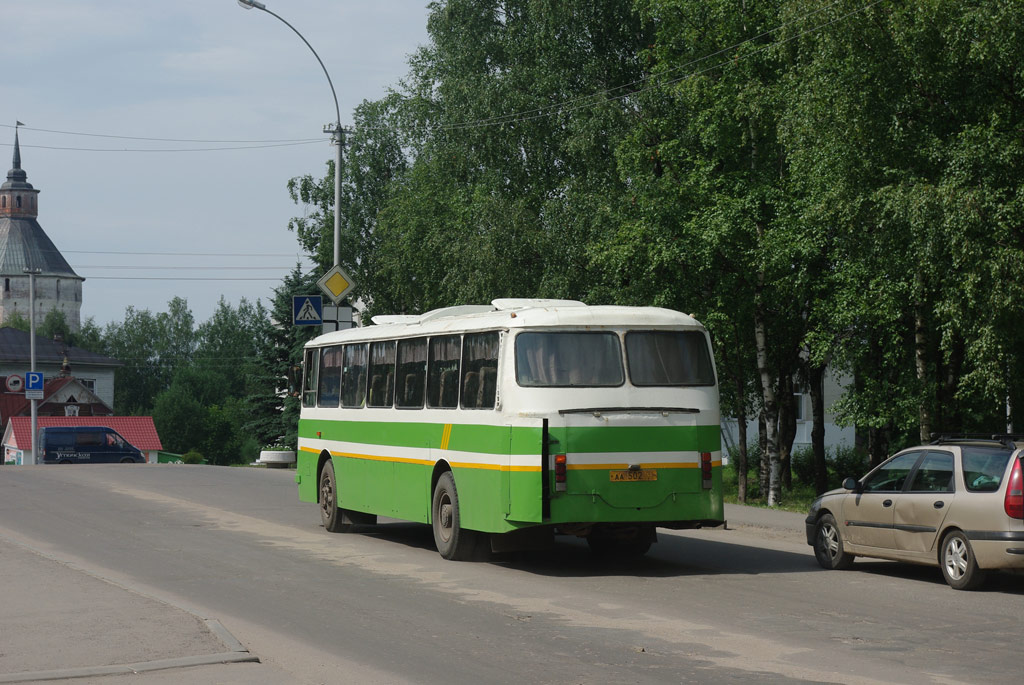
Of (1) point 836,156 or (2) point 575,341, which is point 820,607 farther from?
(1) point 836,156

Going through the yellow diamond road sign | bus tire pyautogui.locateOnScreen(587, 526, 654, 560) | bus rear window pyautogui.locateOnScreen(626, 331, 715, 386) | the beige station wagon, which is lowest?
bus tire pyautogui.locateOnScreen(587, 526, 654, 560)

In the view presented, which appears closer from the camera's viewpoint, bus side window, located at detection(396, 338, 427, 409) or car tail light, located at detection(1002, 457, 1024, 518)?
car tail light, located at detection(1002, 457, 1024, 518)

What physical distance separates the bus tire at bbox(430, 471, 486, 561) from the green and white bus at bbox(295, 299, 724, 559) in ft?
0.06

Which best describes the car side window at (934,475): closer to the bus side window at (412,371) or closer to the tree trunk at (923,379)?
the bus side window at (412,371)

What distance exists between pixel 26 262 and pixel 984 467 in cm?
16678

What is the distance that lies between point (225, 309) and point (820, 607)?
490 feet

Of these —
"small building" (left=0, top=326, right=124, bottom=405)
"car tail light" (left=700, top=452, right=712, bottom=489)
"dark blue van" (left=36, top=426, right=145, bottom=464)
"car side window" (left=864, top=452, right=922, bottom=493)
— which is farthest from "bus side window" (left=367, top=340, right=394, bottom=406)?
"small building" (left=0, top=326, right=124, bottom=405)

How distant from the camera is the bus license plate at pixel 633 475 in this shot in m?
14.2

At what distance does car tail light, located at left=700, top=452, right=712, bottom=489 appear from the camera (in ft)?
48.0

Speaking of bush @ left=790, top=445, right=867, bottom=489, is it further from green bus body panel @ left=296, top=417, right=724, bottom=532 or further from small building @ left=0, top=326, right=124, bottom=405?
small building @ left=0, top=326, right=124, bottom=405

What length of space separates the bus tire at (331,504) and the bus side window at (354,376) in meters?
1.17

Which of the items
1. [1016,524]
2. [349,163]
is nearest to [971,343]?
[1016,524]

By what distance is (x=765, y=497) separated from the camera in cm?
3108

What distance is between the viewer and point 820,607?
11.7 metres
